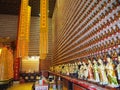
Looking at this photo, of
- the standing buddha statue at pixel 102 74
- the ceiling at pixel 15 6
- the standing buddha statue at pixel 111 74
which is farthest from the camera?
the ceiling at pixel 15 6

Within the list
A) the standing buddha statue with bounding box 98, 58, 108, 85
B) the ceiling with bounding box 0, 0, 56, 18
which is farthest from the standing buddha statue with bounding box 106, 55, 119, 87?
the ceiling with bounding box 0, 0, 56, 18

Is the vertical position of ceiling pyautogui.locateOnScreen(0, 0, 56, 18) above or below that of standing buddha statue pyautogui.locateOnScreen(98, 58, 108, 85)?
above

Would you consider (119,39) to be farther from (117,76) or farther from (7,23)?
(7,23)

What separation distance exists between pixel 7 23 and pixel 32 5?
3416mm

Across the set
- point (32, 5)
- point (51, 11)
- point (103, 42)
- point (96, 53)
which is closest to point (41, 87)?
point (96, 53)

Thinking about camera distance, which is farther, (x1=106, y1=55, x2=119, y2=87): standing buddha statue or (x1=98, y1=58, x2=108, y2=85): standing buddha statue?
(x1=98, y1=58, x2=108, y2=85): standing buddha statue

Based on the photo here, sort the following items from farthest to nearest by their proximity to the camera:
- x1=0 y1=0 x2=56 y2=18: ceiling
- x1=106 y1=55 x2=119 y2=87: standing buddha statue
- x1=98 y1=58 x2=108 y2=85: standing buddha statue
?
x1=0 y1=0 x2=56 y2=18: ceiling → x1=98 y1=58 x2=108 y2=85: standing buddha statue → x1=106 y1=55 x2=119 y2=87: standing buddha statue

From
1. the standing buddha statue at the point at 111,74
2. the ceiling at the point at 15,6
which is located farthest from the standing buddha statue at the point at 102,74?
the ceiling at the point at 15,6

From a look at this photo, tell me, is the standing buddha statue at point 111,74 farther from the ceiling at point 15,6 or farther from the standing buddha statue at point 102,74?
the ceiling at point 15,6

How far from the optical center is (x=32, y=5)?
12.0 metres

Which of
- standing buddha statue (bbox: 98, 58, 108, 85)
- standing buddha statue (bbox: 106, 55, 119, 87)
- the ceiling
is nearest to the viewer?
standing buddha statue (bbox: 106, 55, 119, 87)

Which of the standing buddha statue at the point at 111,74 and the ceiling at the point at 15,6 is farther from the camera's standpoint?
the ceiling at the point at 15,6

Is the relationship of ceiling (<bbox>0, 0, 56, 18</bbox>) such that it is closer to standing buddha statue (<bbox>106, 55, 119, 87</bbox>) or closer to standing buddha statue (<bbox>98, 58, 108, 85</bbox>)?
standing buddha statue (<bbox>98, 58, 108, 85</bbox>)

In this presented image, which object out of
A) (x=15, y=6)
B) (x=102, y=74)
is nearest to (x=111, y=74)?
(x=102, y=74)
